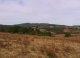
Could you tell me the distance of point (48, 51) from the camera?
2670 cm

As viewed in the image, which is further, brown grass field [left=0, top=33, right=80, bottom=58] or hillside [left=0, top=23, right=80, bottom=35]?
hillside [left=0, top=23, right=80, bottom=35]

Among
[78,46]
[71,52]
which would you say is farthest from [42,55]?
[78,46]

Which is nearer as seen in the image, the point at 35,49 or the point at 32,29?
the point at 35,49

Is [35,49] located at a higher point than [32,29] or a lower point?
lower

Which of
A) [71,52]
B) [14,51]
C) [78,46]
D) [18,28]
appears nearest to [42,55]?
[14,51]

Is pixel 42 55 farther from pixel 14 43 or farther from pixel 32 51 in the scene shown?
pixel 14 43

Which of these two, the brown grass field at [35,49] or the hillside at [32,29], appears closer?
the brown grass field at [35,49]

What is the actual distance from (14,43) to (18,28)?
99.9 feet

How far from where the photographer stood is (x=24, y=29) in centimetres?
5953

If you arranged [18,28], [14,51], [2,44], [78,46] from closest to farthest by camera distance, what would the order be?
[14,51]
[2,44]
[78,46]
[18,28]

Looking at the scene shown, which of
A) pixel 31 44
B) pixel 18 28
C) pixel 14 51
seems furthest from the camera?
pixel 18 28

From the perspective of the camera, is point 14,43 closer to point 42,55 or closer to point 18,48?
point 18,48

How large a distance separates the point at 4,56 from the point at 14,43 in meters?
4.47

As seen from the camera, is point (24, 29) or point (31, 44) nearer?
point (31, 44)
